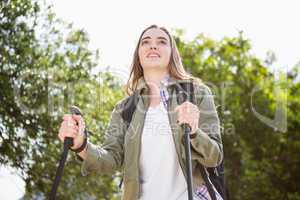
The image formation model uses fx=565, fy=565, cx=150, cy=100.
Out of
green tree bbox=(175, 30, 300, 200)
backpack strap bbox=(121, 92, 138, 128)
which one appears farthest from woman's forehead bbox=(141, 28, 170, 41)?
green tree bbox=(175, 30, 300, 200)

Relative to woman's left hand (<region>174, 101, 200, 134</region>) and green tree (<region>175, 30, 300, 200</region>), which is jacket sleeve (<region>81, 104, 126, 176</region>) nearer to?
woman's left hand (<region>174, 101, 200, 134</region>)

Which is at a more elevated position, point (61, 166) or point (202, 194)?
point (61, 166)

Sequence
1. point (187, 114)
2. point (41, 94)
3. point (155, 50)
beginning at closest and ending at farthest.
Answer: point (187, 114), point (155, 50), point (41, 94)

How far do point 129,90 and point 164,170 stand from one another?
2.43 ft

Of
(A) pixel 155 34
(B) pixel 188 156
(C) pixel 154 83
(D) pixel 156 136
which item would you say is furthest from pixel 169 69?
(B) pixel 188 156

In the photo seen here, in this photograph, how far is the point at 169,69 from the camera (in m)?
3.45

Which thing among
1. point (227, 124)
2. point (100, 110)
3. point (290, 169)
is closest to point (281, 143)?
point (290, 169)

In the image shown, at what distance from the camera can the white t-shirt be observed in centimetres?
303

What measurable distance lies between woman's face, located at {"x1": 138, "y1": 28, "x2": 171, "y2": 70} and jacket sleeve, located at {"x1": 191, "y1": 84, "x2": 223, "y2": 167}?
0.28 meters

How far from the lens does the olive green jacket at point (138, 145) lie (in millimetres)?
2920

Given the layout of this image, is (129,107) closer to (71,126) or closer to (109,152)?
Answer: (109,152)

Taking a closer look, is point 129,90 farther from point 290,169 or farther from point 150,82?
point 290,169

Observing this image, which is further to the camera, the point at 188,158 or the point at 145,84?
the point at 145,84

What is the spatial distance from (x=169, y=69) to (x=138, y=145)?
57 cm
